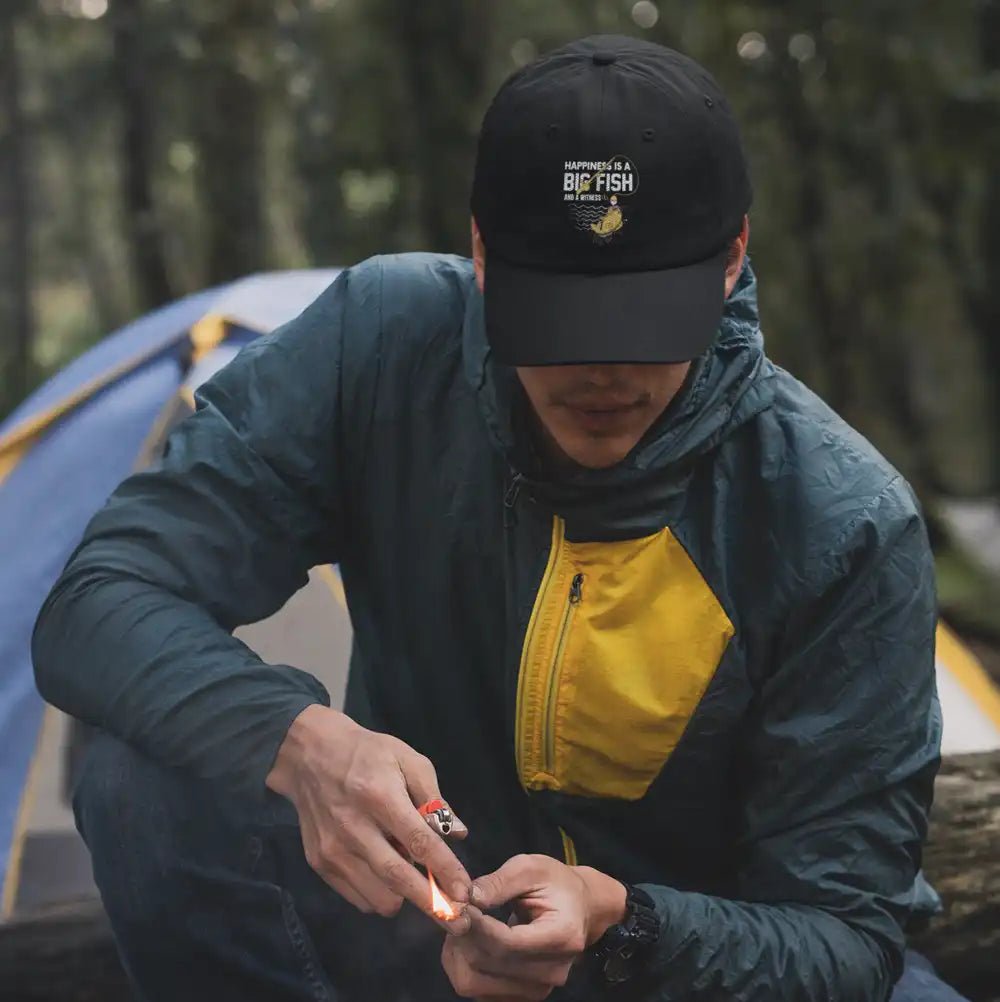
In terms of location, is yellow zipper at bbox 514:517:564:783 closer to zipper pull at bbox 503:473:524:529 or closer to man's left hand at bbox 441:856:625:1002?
zipper pull at bbox 503:473:524:529

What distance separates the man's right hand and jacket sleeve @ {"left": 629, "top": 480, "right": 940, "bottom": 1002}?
351 millimetres

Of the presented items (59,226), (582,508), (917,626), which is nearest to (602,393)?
(582,508)

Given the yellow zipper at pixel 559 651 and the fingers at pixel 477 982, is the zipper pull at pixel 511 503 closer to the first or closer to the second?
the yellow zipper at pixel 559 651

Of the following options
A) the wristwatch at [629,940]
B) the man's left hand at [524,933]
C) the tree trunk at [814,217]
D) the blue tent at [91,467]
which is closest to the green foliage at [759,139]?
the tree trunk at [814,217]

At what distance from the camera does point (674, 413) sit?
5.88 feet

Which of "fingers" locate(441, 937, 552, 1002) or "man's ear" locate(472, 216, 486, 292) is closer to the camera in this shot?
"fingers" locate(441, 937, 552, 1002)

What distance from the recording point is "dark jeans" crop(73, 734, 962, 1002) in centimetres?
186

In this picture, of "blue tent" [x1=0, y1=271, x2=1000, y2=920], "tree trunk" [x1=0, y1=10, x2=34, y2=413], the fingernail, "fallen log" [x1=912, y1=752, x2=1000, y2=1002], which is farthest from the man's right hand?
"tree trunk" [x1=0, y1=10, x2=34, y2=413]

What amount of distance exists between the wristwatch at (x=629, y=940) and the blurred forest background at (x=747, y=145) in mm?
5172

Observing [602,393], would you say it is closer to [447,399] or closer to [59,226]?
[447,399]

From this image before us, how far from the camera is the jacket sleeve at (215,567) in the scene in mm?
1793

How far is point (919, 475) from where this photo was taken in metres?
7.57

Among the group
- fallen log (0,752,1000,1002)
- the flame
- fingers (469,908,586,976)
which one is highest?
the flame

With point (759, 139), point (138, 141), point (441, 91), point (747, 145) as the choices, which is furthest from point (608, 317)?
point (138, 141)
